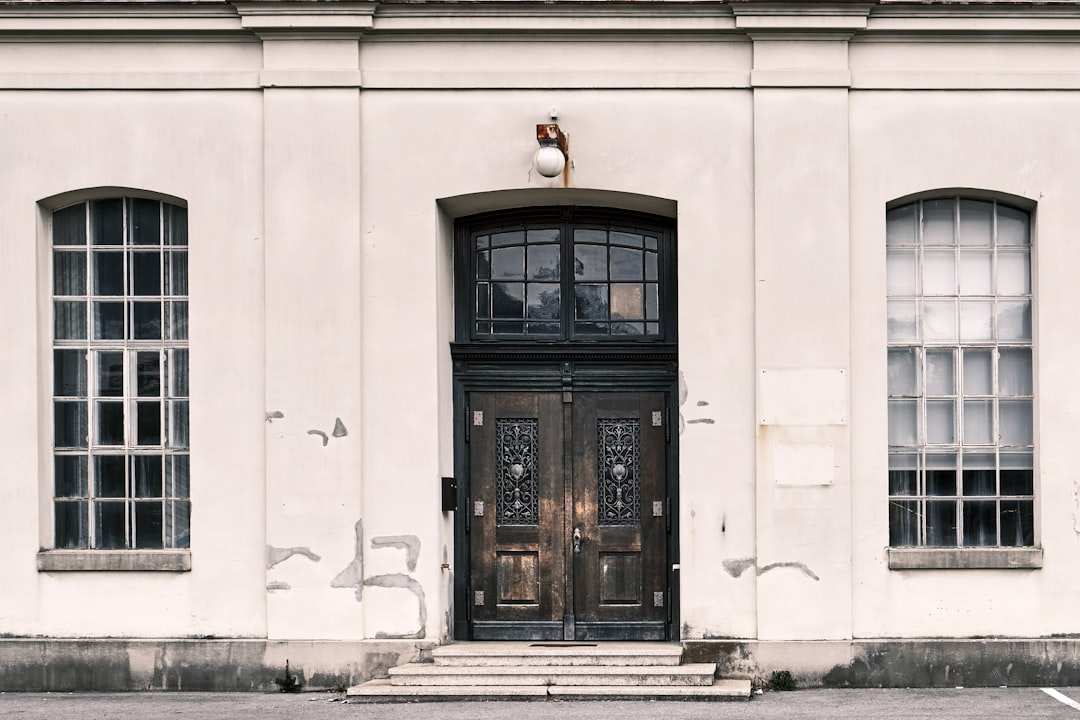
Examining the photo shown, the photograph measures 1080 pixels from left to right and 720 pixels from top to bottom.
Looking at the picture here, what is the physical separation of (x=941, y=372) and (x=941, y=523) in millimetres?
1224

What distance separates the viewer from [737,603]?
10.2 meters

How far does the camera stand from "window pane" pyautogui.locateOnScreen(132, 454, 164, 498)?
34.7 feet

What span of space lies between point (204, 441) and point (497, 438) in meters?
2.40

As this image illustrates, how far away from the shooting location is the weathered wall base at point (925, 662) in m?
10.1

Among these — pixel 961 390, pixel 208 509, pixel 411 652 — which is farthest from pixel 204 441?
pixel 961 390

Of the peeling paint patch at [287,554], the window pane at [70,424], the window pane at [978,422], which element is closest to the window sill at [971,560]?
the window pane at [978,422]

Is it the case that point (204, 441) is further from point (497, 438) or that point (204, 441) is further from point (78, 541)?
point (497, 438)

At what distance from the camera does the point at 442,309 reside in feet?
34.7

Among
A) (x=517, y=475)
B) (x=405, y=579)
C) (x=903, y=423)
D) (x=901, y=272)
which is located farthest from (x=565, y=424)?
(x=901, y=272)

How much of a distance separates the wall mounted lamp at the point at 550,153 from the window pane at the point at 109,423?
398 centimetres

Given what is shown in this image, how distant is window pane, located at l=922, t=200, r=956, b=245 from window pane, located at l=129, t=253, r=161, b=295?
628 centimetres

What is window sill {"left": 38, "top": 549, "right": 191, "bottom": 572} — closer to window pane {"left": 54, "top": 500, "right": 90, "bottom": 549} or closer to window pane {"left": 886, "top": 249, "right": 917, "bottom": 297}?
window pane {"left": 54, "top": 500, "right": 90, "bottom": 549}

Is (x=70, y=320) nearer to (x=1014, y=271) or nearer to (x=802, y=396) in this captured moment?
(x=802, y=396)

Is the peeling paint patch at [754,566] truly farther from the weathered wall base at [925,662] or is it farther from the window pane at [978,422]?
the window pane at [978,422]
